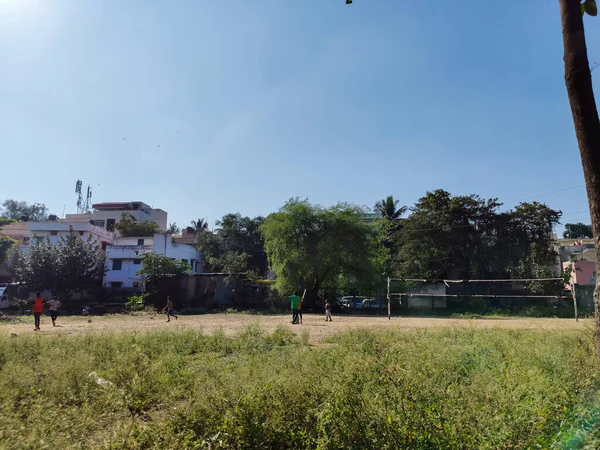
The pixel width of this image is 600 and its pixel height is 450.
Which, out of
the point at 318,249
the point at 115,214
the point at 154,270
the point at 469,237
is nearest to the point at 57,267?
the point at 154,270

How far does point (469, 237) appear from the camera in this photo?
36.4 m

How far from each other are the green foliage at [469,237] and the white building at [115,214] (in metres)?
41.9

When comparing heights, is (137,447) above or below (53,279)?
below

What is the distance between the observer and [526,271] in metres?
32.4

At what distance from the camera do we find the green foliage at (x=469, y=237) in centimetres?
3466

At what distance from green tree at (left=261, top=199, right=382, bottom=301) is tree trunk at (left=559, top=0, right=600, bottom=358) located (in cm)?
2624

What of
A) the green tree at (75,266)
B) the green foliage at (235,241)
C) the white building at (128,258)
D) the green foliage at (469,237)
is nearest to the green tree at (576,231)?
the green foliage at (469,237)

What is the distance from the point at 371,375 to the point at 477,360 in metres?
3.27

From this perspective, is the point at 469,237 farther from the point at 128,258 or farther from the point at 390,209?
the point at 128,258

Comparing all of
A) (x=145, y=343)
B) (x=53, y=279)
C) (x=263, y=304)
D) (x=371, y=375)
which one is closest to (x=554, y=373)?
(x=371, y=375)

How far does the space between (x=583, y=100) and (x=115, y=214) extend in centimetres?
6508

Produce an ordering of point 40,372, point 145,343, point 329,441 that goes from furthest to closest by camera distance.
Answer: point 145,343, point 40,372, point 329,441

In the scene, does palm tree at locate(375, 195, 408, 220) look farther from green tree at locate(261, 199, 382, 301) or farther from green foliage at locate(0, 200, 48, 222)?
green foliage at locate(0, 200, 48, 222)

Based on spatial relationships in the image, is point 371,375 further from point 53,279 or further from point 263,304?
point 53,279
